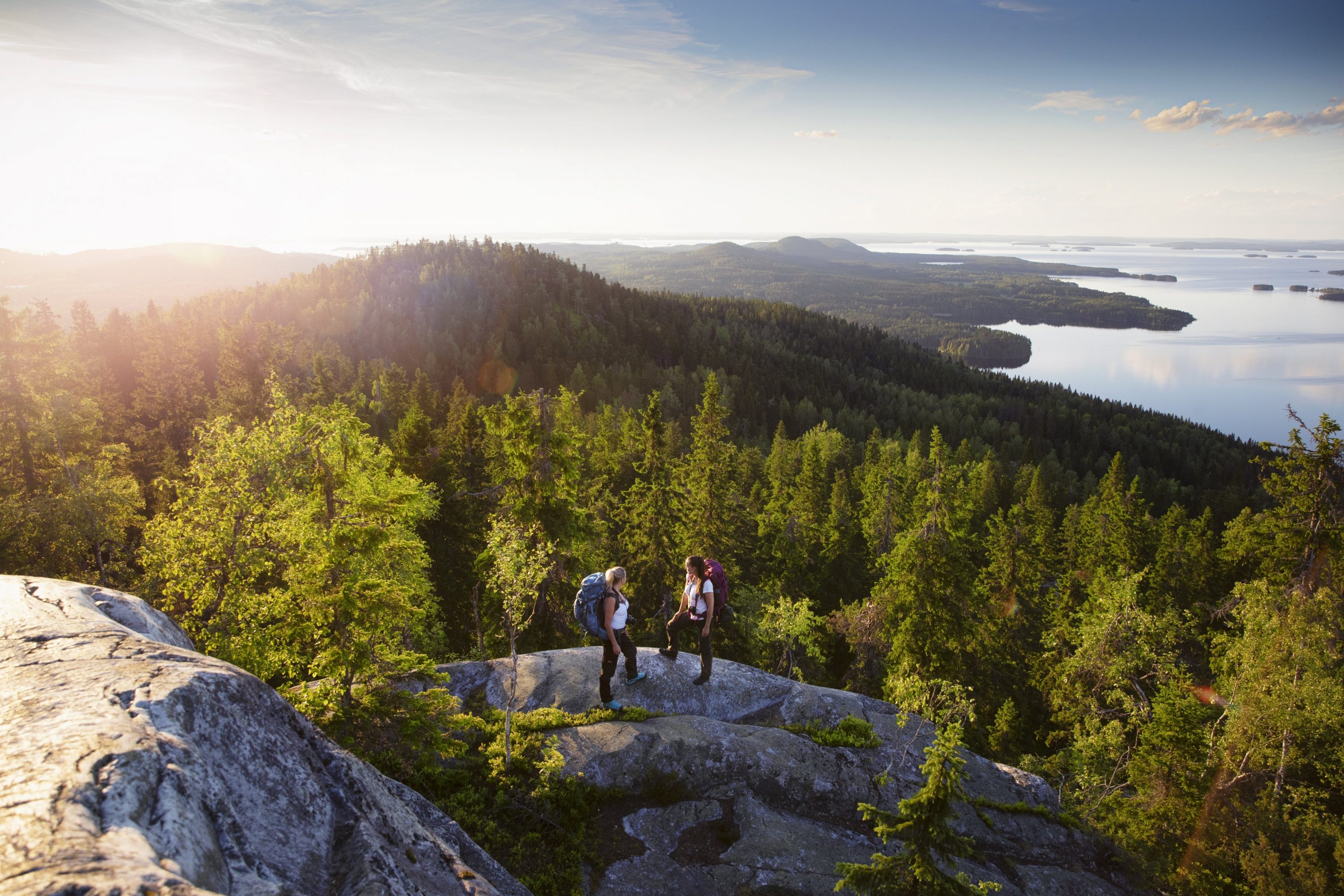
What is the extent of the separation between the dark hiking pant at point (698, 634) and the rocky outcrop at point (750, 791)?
0.61 metres

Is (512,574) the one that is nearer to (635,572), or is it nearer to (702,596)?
(702,596)

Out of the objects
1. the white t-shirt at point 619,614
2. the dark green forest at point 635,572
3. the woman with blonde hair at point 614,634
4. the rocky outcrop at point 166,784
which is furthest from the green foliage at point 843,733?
the rocky outcrop at point 166,784

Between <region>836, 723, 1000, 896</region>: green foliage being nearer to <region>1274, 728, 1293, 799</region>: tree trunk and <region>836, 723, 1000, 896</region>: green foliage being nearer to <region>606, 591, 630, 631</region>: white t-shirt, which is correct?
<region>606, 591, 630, 631</region>: white t-shirt

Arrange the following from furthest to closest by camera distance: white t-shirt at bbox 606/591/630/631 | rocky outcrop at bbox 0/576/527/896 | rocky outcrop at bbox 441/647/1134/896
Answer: white t-shirt at bbox 606/591/630/631
rocky outcrop at bbox 441/647/1134/896
rocky outcrop at bbox 0/576/527/896

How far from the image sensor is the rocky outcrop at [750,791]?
393 inches

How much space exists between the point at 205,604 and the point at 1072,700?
109 ft

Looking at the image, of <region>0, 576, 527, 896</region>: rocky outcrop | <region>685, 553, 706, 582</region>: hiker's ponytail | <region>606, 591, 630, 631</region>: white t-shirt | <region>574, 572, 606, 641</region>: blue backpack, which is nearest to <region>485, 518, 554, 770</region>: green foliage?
<region>574, 572, 606, 641</region>: blue backpack

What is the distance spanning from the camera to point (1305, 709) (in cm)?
1698

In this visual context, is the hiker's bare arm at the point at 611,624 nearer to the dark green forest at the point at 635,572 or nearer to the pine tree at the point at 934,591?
the dark green forest at the point at 635,572

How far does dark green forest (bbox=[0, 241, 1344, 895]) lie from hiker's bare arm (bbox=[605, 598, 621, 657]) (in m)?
1.68

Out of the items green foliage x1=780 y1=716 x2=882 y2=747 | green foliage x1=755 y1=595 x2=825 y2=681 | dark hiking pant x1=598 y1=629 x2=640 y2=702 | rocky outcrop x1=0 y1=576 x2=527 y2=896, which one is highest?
rocky outcrop x1=0 y1=576 x2=527 y2=896

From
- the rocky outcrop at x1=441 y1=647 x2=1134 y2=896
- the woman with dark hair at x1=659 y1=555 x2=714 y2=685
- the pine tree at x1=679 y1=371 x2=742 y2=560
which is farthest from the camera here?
the pine tree at x1=679 y1=371 x2=742 y2=560

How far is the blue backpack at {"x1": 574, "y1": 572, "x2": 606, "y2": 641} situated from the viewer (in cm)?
1159

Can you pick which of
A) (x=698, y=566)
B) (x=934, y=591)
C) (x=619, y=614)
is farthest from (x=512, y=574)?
(x=934, y=591)
